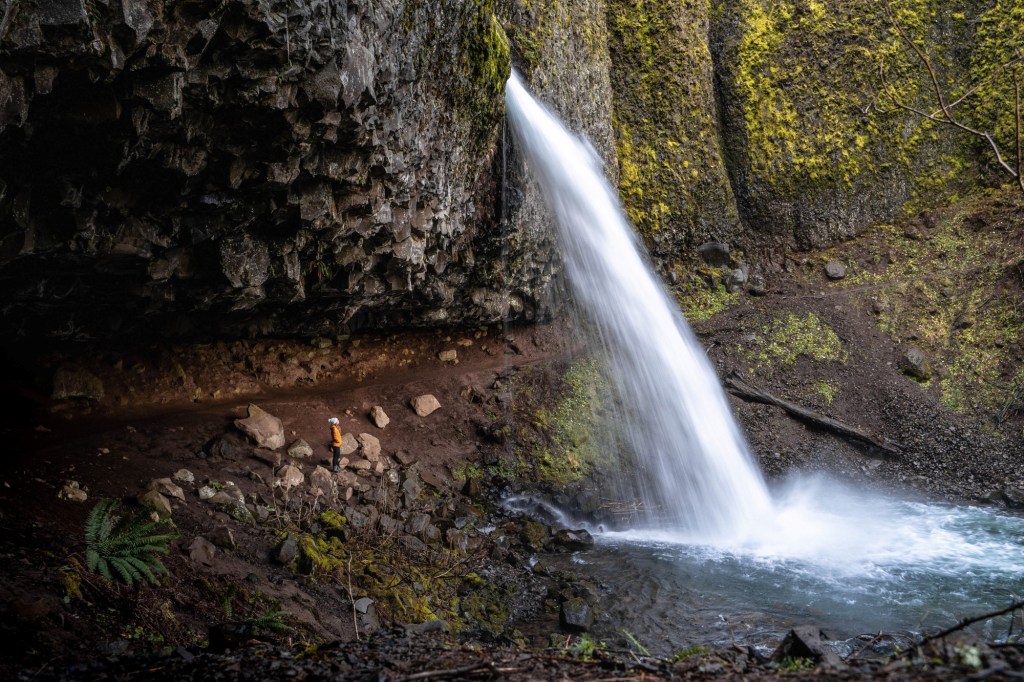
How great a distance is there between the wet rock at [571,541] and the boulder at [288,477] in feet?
11.2

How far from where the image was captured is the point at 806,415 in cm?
1172

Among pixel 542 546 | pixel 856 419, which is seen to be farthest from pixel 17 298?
pixel 856 419

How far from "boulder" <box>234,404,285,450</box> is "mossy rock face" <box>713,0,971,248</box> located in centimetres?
1165

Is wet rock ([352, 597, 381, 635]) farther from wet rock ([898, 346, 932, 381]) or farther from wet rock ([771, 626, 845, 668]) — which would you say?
wet rock ([898, 346, 932, 381])

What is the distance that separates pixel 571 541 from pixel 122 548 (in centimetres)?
516

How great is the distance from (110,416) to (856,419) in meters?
12.0

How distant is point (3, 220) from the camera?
5.12 meters

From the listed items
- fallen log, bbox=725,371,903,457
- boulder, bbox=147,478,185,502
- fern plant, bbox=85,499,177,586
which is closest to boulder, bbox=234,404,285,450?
boulder, bbox=147,478,185,502

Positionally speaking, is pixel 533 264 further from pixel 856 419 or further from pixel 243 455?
pixel 856 419

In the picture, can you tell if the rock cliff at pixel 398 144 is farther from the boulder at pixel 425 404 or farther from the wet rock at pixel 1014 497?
the wet rock at pixel 1014 497

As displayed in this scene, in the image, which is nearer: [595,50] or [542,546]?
A: [542,546]

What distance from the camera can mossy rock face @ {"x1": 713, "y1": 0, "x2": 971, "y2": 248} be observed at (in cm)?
1487

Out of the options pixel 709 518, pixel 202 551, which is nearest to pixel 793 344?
pixel 709 518

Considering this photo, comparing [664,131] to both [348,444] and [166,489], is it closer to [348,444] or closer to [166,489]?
[348,444]
